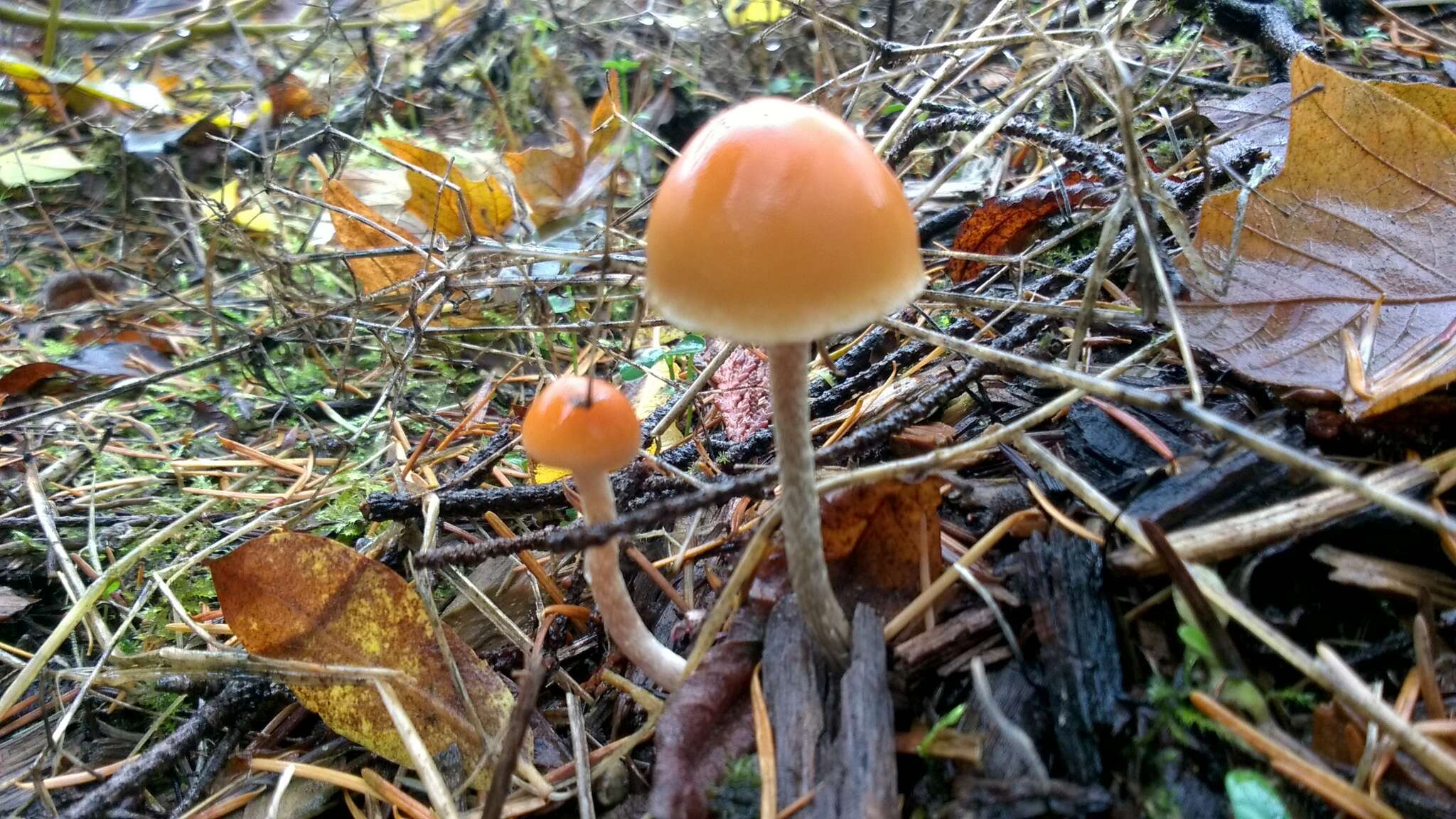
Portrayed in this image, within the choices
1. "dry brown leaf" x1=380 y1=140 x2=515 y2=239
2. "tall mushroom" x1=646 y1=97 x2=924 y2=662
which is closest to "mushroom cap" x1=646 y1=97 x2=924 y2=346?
"tall mushroom" x1=646 y1=97 x2=924 y2=662

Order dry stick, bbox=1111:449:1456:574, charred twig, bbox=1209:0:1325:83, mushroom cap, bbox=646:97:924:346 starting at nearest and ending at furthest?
mushroom cap, bbox=646:97:924:346
dry stick, bbox=1111:449:1456:574
charred twig, bbox=1209:0:1325:83

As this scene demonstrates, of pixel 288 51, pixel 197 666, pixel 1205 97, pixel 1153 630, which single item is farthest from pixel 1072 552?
pixel 288 51

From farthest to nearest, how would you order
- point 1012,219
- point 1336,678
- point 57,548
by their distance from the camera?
point 1012,219, point 57,548, point 1336,678

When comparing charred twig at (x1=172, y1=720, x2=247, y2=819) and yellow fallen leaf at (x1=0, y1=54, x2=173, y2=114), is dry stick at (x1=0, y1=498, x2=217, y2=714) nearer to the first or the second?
charred twig at (x1=172, y1=720, x2=247, y2=819)

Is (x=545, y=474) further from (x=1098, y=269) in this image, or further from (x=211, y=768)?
(x=1098, y=269)

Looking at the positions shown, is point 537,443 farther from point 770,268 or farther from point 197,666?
point 197,666

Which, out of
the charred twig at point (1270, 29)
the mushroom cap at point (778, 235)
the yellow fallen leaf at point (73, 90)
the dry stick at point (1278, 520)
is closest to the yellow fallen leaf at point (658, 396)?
the mushroom cap at point (778, 235)

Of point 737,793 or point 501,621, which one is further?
point 501,621

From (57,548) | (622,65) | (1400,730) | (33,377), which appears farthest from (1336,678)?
(622,65)
